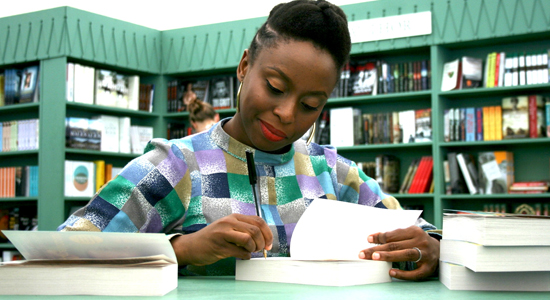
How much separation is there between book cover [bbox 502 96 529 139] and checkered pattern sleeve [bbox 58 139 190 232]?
349cm

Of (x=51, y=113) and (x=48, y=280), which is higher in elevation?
(x=51, y=113)

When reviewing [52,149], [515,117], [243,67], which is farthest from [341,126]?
[243,67]

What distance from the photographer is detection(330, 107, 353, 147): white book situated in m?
4.66

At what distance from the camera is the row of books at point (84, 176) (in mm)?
4668

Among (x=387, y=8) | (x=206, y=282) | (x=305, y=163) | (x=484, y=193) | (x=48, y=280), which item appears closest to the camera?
(x=48, y=280)

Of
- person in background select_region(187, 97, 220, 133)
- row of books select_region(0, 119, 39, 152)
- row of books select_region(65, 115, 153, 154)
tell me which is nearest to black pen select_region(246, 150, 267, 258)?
person in background select_region(187, 97, 220, 133)

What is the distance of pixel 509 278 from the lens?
777 millimetres

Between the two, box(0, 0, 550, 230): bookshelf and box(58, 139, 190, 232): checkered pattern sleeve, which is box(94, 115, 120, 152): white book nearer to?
box(0, 0, 550, 230): bookshelf

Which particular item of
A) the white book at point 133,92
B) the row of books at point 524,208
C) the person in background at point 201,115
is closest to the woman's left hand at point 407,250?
the person in background at point 201,115

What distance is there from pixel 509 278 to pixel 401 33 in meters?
3.84

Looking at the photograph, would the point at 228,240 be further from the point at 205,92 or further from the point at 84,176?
the point at 205,92

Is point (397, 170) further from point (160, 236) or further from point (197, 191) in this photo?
point (160, 236)

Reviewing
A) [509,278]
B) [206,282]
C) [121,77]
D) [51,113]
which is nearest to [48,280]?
[206,282]

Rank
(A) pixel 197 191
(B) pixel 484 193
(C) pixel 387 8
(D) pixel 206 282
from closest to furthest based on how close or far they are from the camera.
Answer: (D) pixel 206 282, (A) pixel 197 191, (B) pixel 484 193, (C) pixel 387 8
